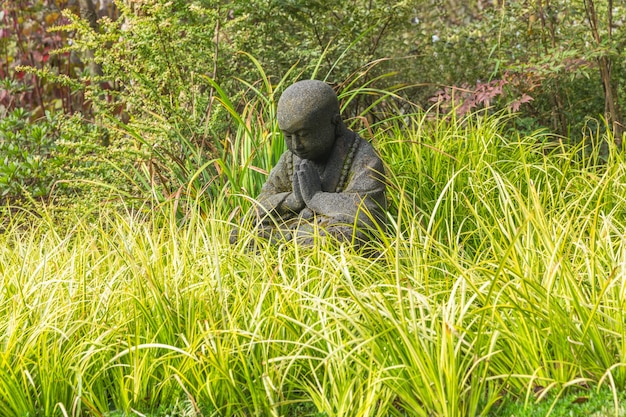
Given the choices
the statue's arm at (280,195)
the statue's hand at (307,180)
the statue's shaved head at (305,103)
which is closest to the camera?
the statue's shaved head at (305,103)

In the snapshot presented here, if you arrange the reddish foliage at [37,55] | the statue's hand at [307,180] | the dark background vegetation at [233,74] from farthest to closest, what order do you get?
the reddish foliage at [37,55] < the dark background vegetation at [233,74] < the statue's hand at [307,180]

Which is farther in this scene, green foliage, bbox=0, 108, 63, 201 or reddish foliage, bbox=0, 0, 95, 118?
reddish foliage, bbox=0, 0, 95, 118

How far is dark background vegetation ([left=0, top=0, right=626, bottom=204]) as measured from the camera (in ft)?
20.1

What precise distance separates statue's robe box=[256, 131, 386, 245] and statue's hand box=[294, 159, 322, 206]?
0.14 feet

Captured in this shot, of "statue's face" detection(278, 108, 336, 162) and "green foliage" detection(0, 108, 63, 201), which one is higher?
"statue's face" detection(278, 108, 336, 162)

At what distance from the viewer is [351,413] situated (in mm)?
3191

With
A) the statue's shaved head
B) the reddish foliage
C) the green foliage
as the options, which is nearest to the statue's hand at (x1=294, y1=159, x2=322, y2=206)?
the statue's shaved head

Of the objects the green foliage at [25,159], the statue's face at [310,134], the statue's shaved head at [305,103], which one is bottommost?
the green foliage at [25,159]

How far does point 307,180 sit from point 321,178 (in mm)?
142

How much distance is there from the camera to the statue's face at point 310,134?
459 cm

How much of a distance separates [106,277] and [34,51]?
5.97 m

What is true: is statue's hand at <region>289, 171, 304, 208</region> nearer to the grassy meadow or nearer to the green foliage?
the grassy meadow

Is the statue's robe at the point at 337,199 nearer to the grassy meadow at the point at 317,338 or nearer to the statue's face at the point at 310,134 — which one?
the statue's face at the point at 310,134

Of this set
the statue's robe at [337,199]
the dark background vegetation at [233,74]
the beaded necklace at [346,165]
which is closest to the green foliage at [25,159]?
the dark background vegetation at [233,74]
